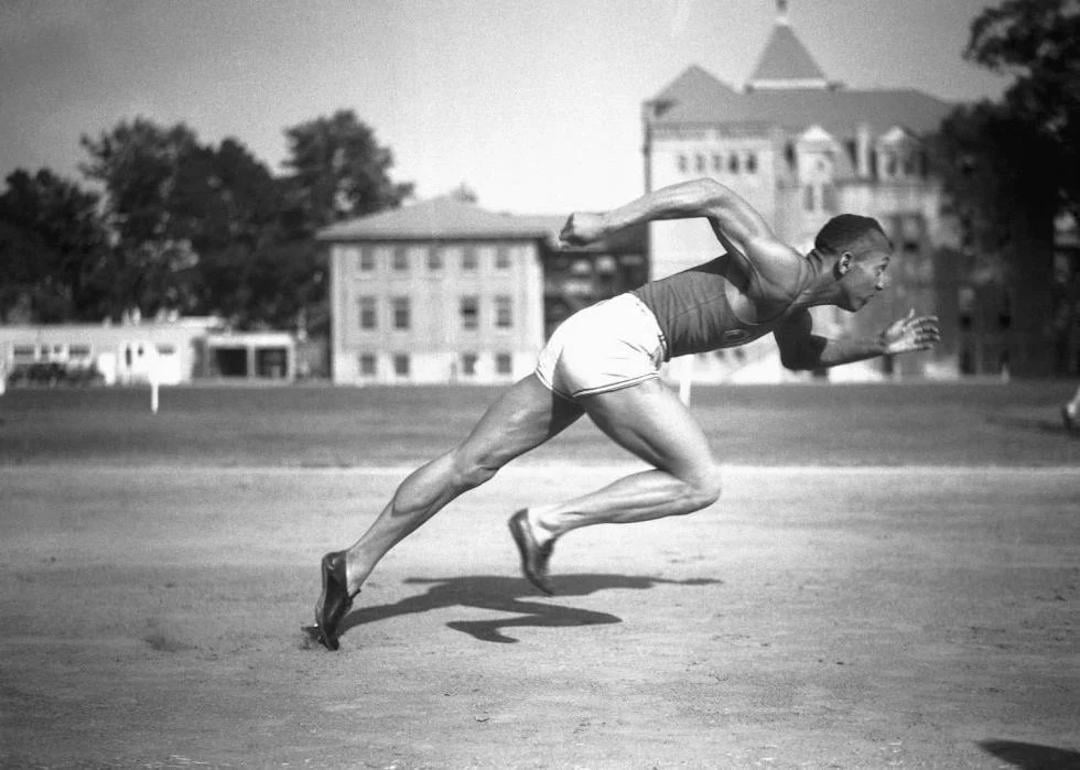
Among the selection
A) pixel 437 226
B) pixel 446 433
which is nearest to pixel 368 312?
pixel 437 226

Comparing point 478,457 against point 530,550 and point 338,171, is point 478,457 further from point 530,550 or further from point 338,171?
point 338,171

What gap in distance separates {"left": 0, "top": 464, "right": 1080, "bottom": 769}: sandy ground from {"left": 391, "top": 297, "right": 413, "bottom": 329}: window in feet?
254

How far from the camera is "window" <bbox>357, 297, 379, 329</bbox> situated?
88562 millimetres

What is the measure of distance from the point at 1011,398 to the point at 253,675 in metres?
39.9

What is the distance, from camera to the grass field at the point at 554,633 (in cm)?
430

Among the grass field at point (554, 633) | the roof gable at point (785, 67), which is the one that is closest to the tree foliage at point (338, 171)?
the roof gable at point (785, 67)

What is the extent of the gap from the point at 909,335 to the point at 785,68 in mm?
96440

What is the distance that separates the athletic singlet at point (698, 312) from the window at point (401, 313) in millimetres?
83761

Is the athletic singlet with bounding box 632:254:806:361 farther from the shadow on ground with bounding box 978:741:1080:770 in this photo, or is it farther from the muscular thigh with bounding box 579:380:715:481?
the shadow on ground with bounding box 978:741:1080:770

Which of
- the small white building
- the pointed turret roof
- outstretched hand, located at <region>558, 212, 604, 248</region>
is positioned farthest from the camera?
the pointed turret roof

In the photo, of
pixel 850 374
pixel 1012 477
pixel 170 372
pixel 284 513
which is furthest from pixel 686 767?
pixel 170 372

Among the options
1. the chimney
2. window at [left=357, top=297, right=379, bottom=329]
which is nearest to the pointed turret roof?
the chimney

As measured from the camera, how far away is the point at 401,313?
291 feet

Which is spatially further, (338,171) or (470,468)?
(338,171)
